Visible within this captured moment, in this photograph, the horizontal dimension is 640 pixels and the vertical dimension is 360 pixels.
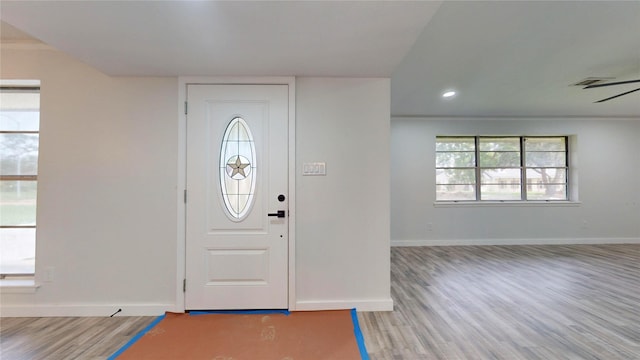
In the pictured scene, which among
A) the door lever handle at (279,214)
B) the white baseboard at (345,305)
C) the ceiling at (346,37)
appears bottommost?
the white baseboard at (345,305)

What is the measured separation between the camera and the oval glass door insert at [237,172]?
256 centimetres

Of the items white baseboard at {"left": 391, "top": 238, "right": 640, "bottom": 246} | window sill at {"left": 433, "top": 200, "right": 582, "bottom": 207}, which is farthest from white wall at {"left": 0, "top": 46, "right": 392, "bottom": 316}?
window sill at {"left": 433, "top": 200, "right": 582, "bottom": 207}

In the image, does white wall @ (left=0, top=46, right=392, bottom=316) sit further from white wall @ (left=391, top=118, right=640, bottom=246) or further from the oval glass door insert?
white wall @ (left=391, top=118, right=640, bottom=246)

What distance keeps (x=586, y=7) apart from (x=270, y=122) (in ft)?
8.64

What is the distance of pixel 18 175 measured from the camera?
2652 mm

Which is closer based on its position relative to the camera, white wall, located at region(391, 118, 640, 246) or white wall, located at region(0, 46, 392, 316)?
white wall, located at region(0, 46, 392, 316)

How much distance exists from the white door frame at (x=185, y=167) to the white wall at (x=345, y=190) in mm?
60

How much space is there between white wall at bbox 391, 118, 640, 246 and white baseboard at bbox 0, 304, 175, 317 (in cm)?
407

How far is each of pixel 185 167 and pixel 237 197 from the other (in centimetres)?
57

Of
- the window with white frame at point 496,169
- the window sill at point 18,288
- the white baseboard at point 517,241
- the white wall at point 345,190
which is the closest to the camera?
the window sill at point 18,288

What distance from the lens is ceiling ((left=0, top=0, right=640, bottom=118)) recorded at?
5.14ft

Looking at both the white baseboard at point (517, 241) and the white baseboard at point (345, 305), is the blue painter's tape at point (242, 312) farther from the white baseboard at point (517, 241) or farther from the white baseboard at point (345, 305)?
the white baseboard at point (517, 241)

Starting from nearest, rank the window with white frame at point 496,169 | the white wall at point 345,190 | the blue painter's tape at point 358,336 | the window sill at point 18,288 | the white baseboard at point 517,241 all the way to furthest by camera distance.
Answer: the blue painter's tape at point 358,336, the window sill at point 18,288, the white wall at point 345,190, the white baseboard at point 517,241, the window with white frame at point 496,169

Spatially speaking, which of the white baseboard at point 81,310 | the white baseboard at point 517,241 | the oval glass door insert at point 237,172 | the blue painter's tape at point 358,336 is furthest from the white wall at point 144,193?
the white baseboard at point 517,241
